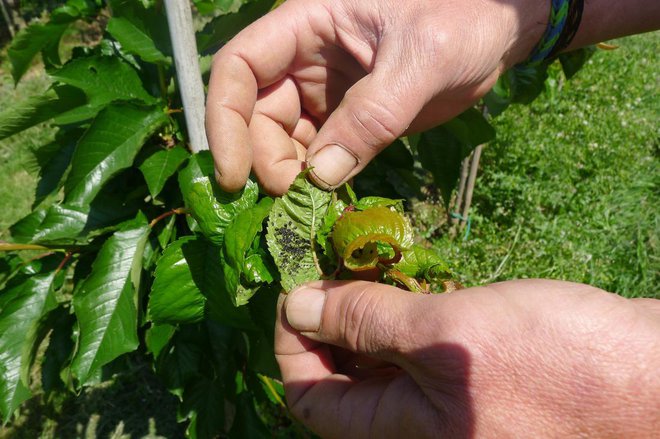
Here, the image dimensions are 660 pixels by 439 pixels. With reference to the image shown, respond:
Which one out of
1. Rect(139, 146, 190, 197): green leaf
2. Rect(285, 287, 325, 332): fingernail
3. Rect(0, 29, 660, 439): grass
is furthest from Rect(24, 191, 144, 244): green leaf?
Rect(0, 29, 660, 439): grass

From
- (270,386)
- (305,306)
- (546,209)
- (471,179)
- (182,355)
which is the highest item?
(305,306)

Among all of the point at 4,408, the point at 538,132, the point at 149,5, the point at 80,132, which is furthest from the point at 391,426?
the point at 538,132

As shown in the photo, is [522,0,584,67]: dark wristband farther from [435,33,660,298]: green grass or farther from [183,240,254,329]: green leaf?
[435,33,660,298]: green grass

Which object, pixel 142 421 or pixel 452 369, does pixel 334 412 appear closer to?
pixel 452 369

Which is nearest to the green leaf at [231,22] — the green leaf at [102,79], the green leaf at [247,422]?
the green leaf at [102,79]

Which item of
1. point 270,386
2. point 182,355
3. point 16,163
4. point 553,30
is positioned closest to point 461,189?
point 553,30

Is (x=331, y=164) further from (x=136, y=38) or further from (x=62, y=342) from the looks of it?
(x=62, y=342)
